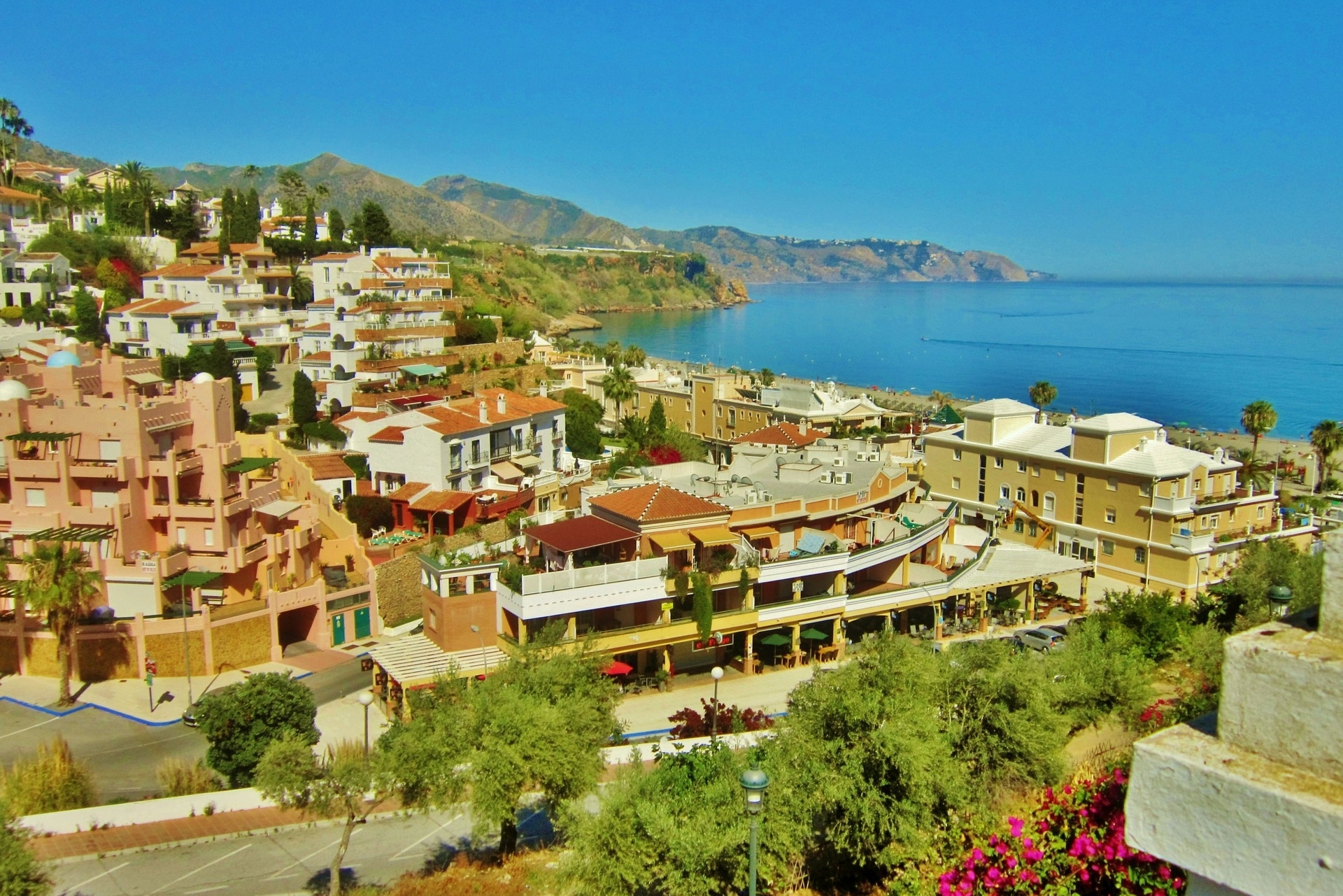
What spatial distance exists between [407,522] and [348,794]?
65.7 feet

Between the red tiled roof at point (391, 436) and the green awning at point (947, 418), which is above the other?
the red tiled roof at point (391, 436)

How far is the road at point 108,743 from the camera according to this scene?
1942 centimetres

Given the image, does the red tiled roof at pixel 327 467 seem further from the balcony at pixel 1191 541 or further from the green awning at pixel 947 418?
the green awning at pixel 947 418

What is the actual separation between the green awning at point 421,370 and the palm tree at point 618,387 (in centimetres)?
908

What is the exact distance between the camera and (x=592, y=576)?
2311cm

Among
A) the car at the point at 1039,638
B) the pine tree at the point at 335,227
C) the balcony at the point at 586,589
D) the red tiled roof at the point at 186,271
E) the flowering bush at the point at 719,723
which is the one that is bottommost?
the car at the point at 1039,638

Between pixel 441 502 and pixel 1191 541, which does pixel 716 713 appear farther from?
pixel 1191 541

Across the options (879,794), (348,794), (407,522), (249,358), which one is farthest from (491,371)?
(879,794)

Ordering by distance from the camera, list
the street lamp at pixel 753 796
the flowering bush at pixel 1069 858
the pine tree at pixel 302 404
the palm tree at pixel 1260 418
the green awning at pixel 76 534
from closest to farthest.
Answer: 1. the flowering bush at pixel 1069 858
2. the street lamp at pixel 753 796
3. the green awning at pixel 76 534
4. the pine tree at pixel 302 404
5. the palm tree at pixel 1260 418

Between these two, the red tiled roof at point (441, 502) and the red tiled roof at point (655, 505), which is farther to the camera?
the red tiled roof at point (441, 502)

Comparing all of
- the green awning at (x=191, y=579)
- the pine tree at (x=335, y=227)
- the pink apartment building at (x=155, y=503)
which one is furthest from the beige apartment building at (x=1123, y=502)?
the pine tree at (x=335, y=227)

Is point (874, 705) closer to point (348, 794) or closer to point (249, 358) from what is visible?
point (348, 794)

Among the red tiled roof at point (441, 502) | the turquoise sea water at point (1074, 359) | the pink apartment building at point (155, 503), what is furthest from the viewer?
the turquoise sea water at point (1074, 359)

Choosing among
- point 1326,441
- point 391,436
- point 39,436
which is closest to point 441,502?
point 391,436
